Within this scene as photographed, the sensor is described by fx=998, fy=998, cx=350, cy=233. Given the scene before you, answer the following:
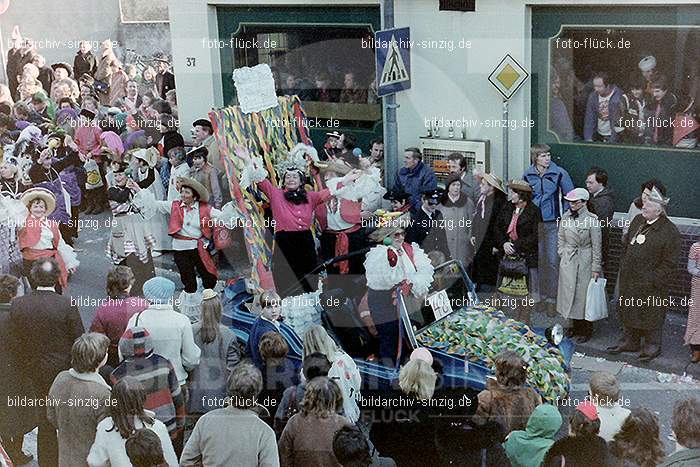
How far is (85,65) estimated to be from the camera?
16203 millimetres

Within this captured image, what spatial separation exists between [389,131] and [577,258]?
289 centimetres

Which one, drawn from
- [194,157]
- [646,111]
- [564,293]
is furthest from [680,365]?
[194,157]

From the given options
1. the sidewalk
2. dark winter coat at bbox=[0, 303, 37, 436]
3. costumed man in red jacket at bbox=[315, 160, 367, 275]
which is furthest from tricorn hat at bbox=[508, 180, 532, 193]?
dark winter coat at bbox=[0, 303, 37, 436]

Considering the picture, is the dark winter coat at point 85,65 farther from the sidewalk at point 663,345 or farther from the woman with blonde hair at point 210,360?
the woman with blonde hair at point 210,360

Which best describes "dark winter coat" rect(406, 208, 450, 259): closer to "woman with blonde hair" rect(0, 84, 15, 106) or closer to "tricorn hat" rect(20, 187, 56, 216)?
"tricorn hat" rect(20, 187, 56, 216)

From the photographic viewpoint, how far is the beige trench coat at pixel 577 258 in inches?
348

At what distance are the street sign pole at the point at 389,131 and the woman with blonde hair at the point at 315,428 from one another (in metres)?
5.57

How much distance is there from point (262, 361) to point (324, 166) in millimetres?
4242

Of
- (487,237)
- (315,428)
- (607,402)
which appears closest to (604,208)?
(487,237)

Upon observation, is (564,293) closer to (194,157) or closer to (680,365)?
(680,365)

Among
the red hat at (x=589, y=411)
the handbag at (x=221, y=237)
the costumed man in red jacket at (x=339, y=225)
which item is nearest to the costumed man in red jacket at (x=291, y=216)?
the costumed man in red jacket at (x=339, y=225)

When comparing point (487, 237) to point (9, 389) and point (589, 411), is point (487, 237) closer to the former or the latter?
point (589, 411)

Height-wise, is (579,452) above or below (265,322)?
below

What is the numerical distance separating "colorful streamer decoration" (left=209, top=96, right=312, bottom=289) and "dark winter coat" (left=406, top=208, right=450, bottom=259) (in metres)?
1.51
